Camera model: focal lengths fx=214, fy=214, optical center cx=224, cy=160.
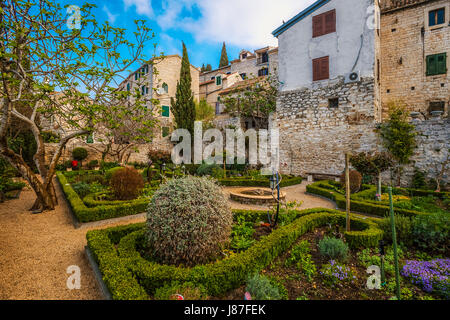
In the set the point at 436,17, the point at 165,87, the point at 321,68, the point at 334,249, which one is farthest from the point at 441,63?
the point at 165,87

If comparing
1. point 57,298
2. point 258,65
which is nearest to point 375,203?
point 57,298

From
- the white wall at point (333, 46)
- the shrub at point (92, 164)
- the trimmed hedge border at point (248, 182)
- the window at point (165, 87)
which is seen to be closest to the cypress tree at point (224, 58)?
the window at point (165, 87)

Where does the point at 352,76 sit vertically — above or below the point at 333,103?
above

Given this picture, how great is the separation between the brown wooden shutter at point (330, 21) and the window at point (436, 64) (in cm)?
676

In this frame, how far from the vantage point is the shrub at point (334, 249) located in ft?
11.6

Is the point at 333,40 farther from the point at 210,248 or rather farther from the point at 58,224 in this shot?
the point at 58,224

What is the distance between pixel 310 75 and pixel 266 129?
15.9ft

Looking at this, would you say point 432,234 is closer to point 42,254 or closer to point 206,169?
point 42,254

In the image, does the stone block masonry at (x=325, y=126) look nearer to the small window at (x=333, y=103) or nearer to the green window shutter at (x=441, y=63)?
the small window at (x=333, y=103)

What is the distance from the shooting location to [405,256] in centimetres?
384

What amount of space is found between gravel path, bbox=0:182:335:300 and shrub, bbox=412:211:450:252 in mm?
5633

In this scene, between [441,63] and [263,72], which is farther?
[263,72]

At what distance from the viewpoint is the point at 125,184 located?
7457 mm

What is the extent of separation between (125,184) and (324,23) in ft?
47.4
